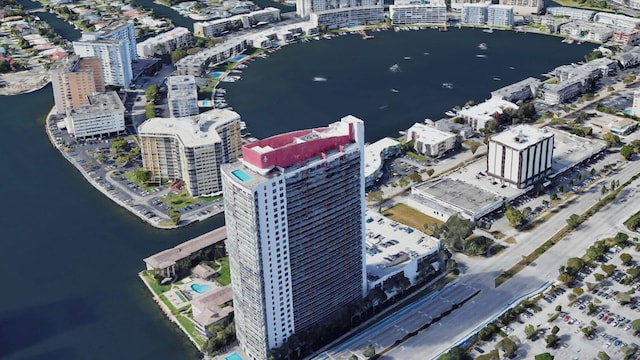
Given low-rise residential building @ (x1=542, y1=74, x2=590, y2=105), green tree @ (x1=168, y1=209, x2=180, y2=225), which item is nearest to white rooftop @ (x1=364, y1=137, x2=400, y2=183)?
green tree @ (x1=168, y1=209, x2=180, y2=225)

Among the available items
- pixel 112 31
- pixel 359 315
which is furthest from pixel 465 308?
pixel 112 31

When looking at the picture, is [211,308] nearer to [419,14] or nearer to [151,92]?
[151,92]

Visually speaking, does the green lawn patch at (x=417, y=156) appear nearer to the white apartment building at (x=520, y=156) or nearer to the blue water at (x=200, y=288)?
the white apartment building at (x=520, y=156)

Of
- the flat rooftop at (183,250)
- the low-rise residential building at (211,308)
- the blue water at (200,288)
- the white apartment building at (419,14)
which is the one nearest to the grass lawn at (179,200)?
the flat rooftop at (183,250)

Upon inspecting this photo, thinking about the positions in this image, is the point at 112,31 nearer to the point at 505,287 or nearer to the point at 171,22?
the point at 171,22

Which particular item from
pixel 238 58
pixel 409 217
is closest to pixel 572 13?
pixel 238 58

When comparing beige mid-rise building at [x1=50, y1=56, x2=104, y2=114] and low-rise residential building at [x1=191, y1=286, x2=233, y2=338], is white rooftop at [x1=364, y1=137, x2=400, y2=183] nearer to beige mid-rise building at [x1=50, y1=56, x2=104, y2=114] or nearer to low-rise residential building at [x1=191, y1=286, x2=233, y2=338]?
low-rise residential building at [x1=191, y1=286, x2=233, y2=338]
